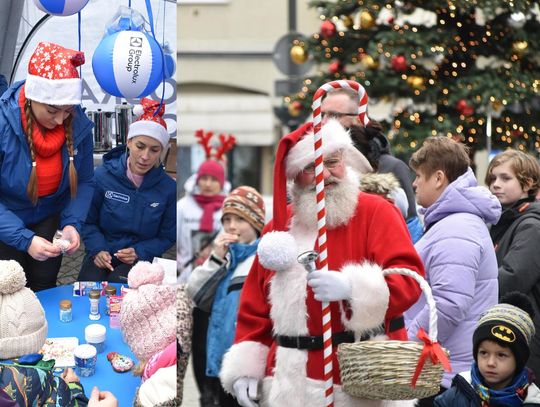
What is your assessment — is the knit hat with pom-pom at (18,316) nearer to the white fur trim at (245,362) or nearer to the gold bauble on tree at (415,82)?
the white fur trim at (245,362)

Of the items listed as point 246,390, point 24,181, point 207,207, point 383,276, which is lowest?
point 246,390

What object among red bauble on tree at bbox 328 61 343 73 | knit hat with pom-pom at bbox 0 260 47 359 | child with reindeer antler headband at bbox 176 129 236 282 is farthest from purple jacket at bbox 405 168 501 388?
Answer: red bauble on tree at bbox 328 61 343 73

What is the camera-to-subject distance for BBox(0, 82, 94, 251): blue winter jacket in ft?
13.0

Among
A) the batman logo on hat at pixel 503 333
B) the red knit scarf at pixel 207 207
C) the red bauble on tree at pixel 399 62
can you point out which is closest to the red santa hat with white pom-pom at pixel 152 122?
→ the batman logo on hat at pixel 503 333

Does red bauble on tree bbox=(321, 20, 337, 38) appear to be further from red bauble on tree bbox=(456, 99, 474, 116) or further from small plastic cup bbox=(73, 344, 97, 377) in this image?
small plastic cup bbox=(73, 344, 97, 377)

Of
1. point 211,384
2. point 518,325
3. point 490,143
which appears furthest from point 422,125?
point 518,325

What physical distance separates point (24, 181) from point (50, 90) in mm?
342

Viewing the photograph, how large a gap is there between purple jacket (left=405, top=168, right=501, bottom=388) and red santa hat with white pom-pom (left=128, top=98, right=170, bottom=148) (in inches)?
51.2

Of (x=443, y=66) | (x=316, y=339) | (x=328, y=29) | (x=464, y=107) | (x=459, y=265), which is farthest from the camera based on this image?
(x=443, y=66)

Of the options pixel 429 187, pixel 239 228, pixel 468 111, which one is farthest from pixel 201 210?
pixel 429 187

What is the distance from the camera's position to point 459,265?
4.58 meters

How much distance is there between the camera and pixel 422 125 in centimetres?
1121

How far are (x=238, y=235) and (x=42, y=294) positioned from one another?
77.1 inches

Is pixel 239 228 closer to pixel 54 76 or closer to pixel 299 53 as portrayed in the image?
pixel 54 76
